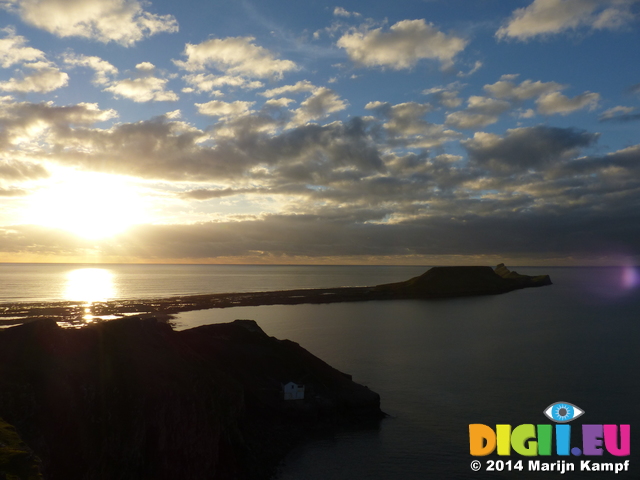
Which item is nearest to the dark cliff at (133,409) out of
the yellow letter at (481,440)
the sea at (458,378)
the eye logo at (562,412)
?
the sea at (458,378)

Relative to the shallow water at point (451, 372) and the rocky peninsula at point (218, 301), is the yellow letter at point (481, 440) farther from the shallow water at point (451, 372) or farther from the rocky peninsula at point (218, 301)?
the rocky peninsula at point (218, 301)

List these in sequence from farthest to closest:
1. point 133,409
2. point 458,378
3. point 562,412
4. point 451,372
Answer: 1. point 451,372
2. point 458,378
3. point 562,412
4. point 133,409

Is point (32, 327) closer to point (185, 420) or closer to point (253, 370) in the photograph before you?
point (185, 420)

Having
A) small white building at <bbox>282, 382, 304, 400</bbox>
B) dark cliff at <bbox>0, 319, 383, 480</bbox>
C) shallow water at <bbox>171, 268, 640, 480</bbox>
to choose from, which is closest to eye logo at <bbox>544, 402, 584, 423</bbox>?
shallow water at <bbox>171, 268, 640, 480</bbox>

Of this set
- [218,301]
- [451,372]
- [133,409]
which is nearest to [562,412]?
[451,372]

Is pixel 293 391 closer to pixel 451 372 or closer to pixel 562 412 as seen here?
pixel 562 412

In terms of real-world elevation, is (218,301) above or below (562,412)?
above
